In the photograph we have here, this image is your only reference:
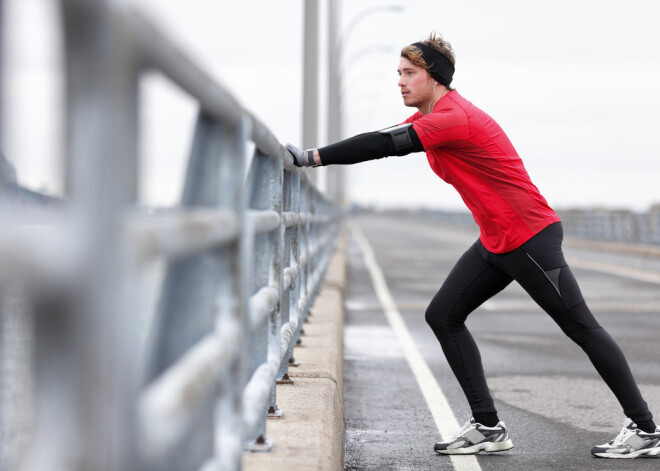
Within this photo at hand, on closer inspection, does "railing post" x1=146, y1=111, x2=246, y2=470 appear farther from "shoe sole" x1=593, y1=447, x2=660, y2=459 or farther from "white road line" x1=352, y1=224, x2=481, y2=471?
"shoe sole" x1=593, y1=447, x2=660, y2=459

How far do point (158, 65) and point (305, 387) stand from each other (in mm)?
3956

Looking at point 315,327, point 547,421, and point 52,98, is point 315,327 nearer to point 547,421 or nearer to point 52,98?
point 547,421

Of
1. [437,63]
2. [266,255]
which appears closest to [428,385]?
[437,63]

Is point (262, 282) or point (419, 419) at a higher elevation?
point (262, 282)

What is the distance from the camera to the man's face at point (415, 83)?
5.49 meters

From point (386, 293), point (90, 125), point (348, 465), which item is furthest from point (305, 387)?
point (386, 293)

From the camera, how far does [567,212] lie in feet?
174

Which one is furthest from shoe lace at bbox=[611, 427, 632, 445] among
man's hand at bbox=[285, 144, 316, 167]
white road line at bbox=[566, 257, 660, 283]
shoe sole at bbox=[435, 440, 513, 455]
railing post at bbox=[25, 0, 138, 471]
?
white road line at bbox=[566, 257, 660, 283]

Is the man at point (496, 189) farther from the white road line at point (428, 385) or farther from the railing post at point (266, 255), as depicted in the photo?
the railing post at point (266, 255)

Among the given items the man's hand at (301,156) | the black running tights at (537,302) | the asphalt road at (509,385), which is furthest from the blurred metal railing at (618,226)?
the man's hand at (301,156)

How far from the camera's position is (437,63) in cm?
552

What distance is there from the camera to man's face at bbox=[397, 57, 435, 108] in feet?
18.0

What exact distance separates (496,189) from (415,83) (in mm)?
694

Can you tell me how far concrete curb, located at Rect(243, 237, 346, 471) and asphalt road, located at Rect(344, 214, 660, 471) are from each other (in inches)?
15.8
